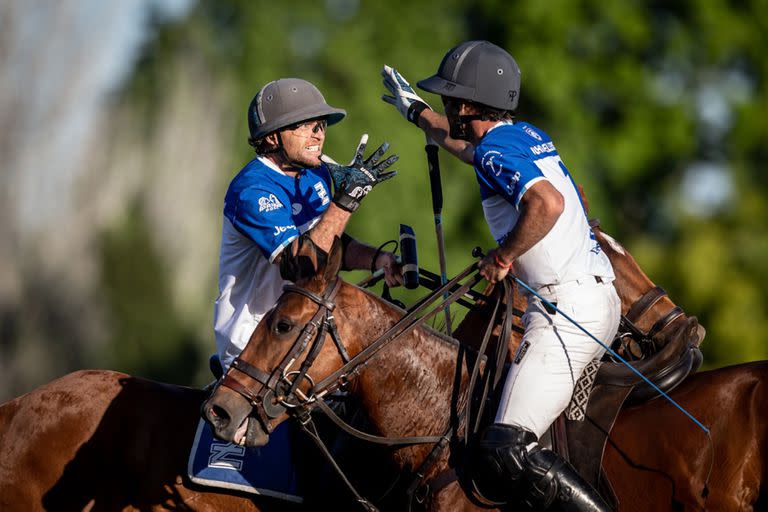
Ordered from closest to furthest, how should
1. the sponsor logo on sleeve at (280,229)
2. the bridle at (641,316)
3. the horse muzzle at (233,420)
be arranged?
the horse muzzle at (233,420)
the sponsor logo on sleeve at (280,229)
the bridle at (641,316)

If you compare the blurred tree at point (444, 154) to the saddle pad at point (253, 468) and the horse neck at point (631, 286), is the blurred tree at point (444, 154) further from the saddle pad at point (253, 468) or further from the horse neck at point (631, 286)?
the saddle pad at point (253, 468)

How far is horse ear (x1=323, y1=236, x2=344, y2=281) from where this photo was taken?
16.4ft

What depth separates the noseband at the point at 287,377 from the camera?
4844mm

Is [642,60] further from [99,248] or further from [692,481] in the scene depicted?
[692,481]

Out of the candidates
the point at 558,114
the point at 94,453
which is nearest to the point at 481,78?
the point at 94,453

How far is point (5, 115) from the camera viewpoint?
16812mm

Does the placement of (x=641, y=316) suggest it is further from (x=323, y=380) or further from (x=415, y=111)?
(x=323, y=380)

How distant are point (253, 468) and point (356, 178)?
166 centimetres

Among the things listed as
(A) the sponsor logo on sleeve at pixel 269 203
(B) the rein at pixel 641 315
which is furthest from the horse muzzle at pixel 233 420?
(B) the rein at pixel 641 315

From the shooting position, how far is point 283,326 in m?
4.92

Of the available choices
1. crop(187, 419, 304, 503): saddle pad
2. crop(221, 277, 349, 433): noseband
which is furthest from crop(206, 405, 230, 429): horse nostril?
crop(187, 419, 304, 503): saddle pad

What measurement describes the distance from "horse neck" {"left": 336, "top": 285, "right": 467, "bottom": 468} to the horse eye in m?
0.28

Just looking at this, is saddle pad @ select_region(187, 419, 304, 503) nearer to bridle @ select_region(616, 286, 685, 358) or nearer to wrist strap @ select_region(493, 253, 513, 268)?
wrist strap @ select_region(493, 253, 513, 268)

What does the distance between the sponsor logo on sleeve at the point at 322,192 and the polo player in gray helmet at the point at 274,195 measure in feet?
0.18
